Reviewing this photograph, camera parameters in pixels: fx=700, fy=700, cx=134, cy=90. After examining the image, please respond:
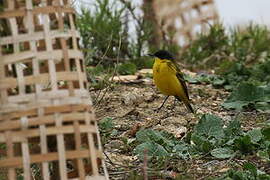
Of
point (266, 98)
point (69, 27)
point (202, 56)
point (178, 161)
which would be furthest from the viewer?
point (202, 56)

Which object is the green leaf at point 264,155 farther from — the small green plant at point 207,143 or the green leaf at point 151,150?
the green leaf at point 151,150

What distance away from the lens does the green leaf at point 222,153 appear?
403 centimetres

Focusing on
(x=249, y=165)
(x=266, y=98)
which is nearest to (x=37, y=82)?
(x=249, y=165)

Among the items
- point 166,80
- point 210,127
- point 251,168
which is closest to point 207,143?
point 210,127

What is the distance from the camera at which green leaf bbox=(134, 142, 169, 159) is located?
158 inches

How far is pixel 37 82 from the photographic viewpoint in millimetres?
2691

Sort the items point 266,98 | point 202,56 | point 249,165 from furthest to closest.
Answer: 1. point 202,56
2. point 266,98
3. point 249,165

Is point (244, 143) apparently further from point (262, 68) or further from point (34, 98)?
point (262, 68)

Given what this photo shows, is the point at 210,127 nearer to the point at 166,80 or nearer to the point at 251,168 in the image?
the point at 251,168

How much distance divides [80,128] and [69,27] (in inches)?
17.9

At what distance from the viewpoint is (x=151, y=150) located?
4027mm

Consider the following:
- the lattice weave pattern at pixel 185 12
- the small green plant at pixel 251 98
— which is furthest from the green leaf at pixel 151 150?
the lattice weave pattern at pixel 185 12

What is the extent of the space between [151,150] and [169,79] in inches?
84.8

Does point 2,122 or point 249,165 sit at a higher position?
point 2,122
